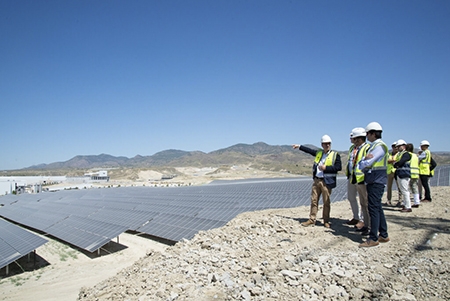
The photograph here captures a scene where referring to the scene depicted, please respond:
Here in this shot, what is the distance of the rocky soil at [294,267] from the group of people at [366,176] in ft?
0.82

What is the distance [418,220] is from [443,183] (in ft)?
34.3

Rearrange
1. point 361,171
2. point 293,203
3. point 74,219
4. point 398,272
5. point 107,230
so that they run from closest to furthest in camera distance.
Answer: point 398,272 < point 361,171 < point 107,230 < point 293,203 < point 74,219

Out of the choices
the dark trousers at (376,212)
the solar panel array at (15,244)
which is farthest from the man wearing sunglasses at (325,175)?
the solar panel array at (15,244)

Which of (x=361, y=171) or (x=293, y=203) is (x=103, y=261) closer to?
(x=293, y=203)

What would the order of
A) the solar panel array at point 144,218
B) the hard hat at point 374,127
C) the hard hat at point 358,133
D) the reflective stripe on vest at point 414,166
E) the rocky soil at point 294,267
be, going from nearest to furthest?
the rocky soil at point 294,267
the hard hat at point 374,127
the hard hat at point 358,133
the reflective stripe on vest at point 414,166
the solar panel array at point 144,218

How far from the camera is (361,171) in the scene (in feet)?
17.0

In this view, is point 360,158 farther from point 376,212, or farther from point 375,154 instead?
point 376,212

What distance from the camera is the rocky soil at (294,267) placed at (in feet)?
11.2

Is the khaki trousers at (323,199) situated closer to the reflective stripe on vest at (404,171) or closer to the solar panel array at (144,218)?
the reflective stripe on vest at (404,171)

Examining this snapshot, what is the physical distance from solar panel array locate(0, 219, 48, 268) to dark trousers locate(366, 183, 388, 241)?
32.5ft

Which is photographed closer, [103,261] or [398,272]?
[398,272]

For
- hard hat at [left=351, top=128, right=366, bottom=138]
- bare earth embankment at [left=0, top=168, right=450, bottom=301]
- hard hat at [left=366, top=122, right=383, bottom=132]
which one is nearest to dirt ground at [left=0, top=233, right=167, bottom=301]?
bare earth embankment at [left=0, top=168, right=450, bottom=301]

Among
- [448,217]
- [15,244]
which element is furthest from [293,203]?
[15,244]

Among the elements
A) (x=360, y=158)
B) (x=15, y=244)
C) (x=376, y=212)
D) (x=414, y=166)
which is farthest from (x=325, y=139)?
(x=15, y=244)
